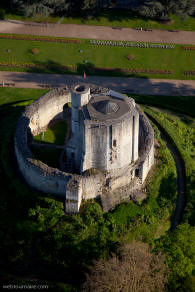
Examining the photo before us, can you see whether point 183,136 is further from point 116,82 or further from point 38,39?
point 38,39

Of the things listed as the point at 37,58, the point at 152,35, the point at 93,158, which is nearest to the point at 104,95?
the point at 93,158

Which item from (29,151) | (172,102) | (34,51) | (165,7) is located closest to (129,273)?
(29,151)

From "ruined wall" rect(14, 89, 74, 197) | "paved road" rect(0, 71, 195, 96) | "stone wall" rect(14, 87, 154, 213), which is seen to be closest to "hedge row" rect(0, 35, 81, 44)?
"paved road" rect(0, 71, 195, 96)

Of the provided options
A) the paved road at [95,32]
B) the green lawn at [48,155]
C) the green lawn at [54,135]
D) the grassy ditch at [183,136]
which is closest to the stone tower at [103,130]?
the green lawn at [48,155]

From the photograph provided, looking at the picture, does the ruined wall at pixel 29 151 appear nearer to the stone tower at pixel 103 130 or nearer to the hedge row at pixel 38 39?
the stone tower at pixel 103 130

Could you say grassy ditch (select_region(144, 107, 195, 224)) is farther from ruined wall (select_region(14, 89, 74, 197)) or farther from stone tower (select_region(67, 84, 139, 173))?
ruined wall (select_region(14, 89, 74, 197))

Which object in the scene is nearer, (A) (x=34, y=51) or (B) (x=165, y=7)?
(A) (x=34, y=51)
